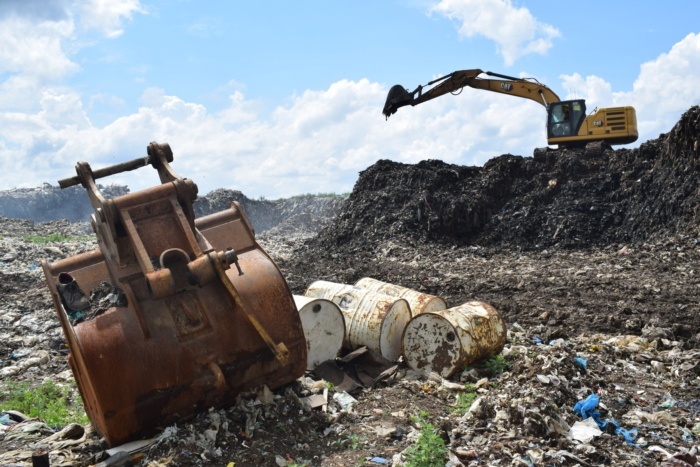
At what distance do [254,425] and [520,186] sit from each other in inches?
523

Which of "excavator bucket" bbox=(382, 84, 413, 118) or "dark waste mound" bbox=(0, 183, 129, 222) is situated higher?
"dark waste mound" bbox=(0, 183, 129, 222)

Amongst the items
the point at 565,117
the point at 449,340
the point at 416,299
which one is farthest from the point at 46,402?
the point at 565,117

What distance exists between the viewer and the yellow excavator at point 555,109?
1606cm

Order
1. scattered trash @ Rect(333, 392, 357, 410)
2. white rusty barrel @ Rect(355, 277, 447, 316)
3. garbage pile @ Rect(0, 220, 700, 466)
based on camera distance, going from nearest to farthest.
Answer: garbage pile @ Rect(0, 220, 700, 466) → scattered trash @ Rect(333, 392, 357, 410) → white rusty barrel @ Rect(355, 277, 447, 316)

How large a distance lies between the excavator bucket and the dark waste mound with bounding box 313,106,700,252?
1821 millimetres

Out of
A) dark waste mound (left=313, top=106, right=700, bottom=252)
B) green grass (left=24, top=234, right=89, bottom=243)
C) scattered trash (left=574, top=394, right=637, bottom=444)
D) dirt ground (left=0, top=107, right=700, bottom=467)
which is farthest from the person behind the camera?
green grass (left=24, top=234, right=89, bottom=243)

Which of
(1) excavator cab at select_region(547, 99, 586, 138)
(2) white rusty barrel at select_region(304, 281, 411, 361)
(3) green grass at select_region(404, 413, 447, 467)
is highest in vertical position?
(1) excavator cab at select_region(547, 99, 586, 138)

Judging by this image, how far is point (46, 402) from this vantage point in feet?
19.1

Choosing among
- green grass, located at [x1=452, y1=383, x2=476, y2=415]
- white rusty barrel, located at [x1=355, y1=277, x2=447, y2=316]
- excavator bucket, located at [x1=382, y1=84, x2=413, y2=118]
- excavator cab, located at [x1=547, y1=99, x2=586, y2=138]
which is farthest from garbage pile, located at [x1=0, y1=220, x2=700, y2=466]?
excavator bucket, located at [x1=382, y1=84, x2=413, y2=118]

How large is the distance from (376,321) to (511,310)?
2921mm

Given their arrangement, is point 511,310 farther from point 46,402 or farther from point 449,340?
point 46,402

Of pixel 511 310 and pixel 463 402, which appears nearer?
pixel 463 402

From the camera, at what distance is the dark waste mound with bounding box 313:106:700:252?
13.1 metres

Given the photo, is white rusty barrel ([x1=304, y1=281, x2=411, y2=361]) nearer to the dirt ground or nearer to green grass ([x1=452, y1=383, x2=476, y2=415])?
the dirt ground
